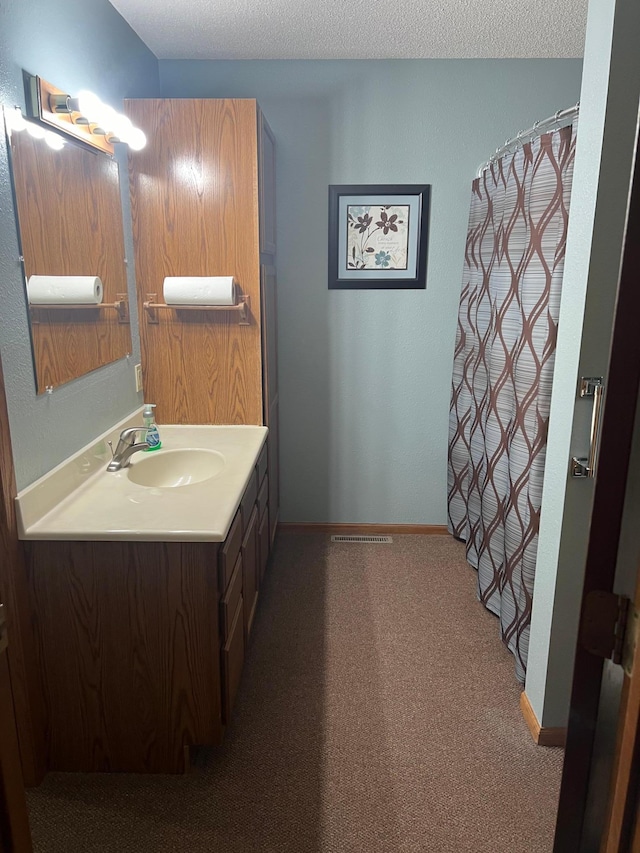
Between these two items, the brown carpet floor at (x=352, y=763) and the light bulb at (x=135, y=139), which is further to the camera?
the light bulb at (x=135, y=139)

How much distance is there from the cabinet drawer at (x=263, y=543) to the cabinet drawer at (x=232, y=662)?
0.52 meters

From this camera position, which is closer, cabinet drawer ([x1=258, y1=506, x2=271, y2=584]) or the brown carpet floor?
the brown carpet floor

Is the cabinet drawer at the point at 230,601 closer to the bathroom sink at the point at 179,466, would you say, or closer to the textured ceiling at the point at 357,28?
the bathroom sink at the point at 179,466

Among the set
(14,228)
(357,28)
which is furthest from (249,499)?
(357,28)

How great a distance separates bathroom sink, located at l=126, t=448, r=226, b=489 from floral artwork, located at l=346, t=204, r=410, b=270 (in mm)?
1393

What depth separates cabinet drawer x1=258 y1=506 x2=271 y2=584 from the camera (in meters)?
2.64

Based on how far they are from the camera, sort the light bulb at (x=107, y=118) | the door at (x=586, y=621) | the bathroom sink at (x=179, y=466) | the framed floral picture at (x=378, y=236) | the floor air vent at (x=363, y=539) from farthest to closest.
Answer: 1. the floor air vent at (x=363, y=539)
2. the framed floral picture at (x=378, y=236)
3. the bathroom sink at (x=179, y=466)
4. the light bulb at (x=107, y=118)
5. the door at (x=586, y=621)

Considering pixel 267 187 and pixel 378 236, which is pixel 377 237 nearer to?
pixel 378 236

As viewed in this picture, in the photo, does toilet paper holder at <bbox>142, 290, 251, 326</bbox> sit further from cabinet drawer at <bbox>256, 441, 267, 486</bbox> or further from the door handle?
the door handle

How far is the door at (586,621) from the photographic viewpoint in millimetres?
725

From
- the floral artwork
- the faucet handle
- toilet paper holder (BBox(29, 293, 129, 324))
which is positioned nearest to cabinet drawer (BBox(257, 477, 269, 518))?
the faucet handle

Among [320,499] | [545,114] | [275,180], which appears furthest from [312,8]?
[320,499]

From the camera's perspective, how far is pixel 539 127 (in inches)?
94.9

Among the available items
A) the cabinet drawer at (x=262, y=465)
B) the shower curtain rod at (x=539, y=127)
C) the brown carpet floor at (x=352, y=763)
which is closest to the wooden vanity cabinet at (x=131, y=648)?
the brown carpet floor at (x=352, y=763)
